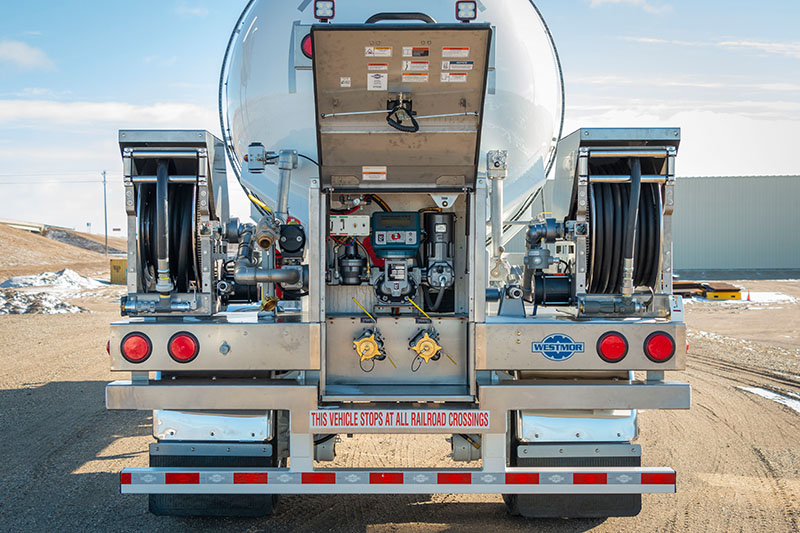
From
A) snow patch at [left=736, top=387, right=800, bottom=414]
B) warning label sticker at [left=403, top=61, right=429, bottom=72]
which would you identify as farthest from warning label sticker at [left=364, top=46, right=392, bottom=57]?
snow patch at [left=736, top=387, right=800, bottom=414]

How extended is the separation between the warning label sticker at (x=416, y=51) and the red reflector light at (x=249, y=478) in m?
2.29

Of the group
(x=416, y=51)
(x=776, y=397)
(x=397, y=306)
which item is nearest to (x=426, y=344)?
(x=397, y=306)

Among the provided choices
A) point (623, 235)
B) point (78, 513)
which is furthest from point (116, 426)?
Answer: point (623, 235)

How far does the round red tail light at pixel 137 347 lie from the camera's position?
11.4 feet

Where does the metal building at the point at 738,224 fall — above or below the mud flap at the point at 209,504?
above

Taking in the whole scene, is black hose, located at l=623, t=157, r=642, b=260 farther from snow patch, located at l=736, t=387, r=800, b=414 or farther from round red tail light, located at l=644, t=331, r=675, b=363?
snow patch, located at l=736, t=387, r=800, b=414

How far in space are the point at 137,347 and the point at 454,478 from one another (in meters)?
1.77

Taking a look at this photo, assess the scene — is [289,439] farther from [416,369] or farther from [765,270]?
[765,270]

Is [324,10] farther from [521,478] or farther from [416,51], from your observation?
[521,478]

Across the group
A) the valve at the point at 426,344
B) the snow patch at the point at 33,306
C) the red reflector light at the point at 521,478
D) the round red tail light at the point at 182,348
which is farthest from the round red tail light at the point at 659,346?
the snow patch at the point at 33,306

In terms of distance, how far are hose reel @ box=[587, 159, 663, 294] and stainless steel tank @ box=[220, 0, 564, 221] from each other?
101 centimetres

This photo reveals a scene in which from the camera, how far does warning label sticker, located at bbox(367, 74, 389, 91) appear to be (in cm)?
353

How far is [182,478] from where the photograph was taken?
3.48 metres

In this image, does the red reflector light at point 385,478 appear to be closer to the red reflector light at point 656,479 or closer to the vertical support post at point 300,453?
the vertical support post at point 300,453
